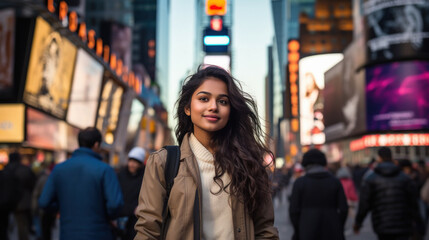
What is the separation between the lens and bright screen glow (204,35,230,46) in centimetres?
1220

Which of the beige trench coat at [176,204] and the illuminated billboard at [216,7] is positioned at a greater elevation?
the illuminated billboard at [216,7]

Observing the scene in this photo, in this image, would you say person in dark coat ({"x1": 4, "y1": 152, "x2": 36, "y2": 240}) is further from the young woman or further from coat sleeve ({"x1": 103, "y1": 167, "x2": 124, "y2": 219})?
the young woman

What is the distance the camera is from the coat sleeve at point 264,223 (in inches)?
128

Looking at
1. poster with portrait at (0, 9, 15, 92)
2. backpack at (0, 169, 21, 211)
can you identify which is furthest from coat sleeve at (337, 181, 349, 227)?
poster with portrait at (0, 9, 15, 92)

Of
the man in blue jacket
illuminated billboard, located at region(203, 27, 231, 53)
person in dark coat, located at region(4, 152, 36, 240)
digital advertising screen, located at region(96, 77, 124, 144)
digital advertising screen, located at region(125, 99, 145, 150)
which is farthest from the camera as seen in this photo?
digital advertising screen, located at region(125, 99, 145, 150)

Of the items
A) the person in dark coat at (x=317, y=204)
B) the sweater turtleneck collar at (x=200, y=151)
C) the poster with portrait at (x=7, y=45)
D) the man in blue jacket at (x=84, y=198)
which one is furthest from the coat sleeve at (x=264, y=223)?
the poster with portrait at (x=7, y=45)

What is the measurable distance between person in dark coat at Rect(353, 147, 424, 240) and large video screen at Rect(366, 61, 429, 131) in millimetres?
51640

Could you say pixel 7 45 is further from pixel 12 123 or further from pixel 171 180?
pixel 171 180

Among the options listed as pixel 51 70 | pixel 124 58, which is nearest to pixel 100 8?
pixel 124 58

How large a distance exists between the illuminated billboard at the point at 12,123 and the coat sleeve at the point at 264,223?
26061 mm

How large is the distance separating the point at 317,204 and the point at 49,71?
24.2 m

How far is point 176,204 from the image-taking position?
9.89 ft

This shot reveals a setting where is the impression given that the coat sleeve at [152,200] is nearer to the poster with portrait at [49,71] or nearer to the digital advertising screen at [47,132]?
the poster with portrait at [49,71]

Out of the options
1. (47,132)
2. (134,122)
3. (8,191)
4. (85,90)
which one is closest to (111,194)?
(8,191)
